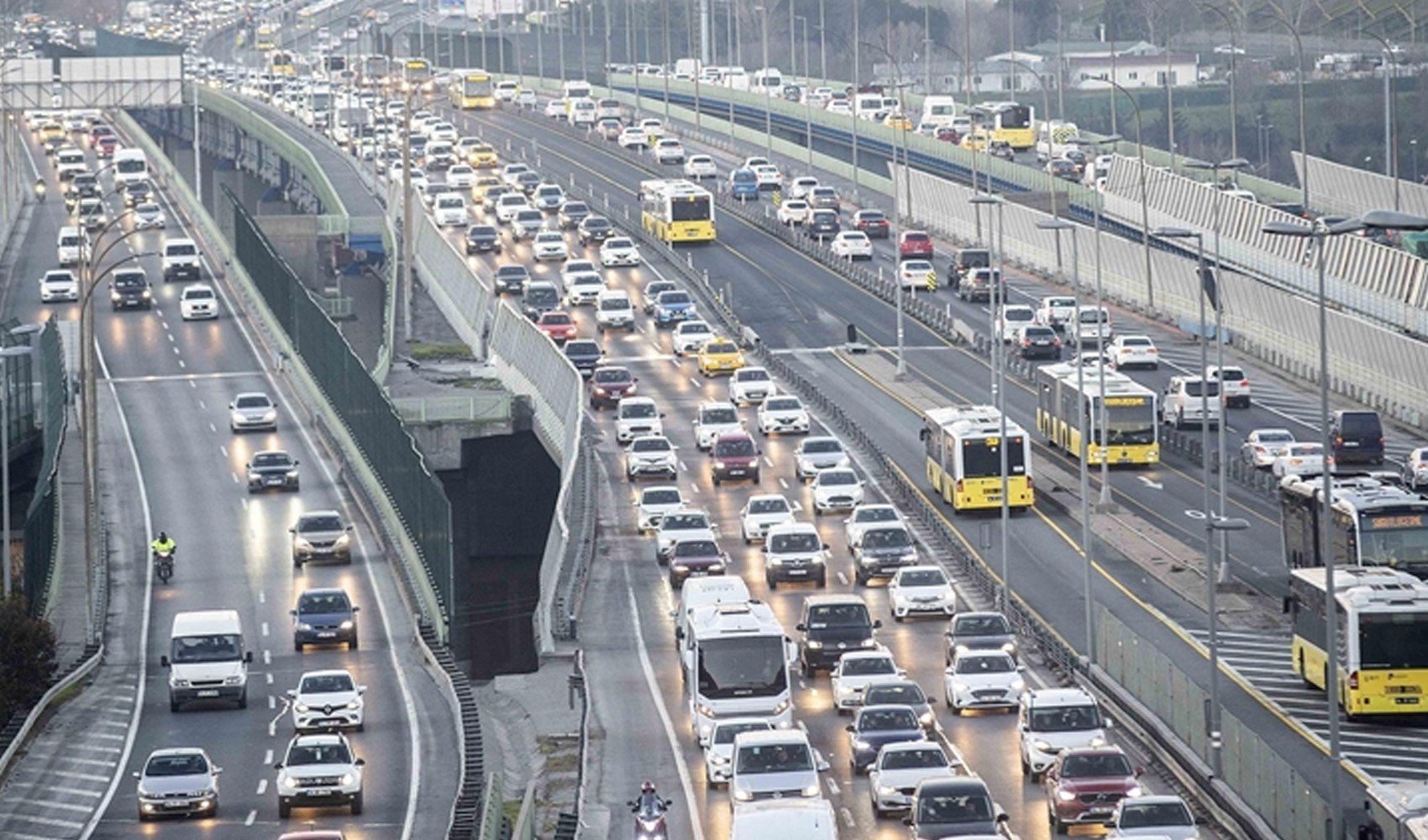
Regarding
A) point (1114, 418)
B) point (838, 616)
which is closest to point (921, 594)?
point (838, 616)

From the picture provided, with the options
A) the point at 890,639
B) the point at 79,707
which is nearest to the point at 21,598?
the point at 79,707

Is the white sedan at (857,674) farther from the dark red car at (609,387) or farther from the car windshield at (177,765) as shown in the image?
the dark red car at (609,387)

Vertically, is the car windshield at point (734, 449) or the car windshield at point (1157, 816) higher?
the car windshield at point (1157, 816)

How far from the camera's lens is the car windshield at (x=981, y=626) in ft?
178

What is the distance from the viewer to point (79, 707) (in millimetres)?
60344

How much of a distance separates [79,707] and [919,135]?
Answer: 107 meters

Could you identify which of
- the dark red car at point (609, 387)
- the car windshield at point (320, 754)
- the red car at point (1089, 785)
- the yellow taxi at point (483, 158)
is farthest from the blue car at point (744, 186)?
the red car at point (1089, 785)

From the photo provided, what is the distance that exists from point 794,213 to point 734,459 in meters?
56.9

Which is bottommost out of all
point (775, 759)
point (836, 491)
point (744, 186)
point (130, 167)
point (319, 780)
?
point (319, 780)

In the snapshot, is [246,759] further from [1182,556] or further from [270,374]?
[270,374]

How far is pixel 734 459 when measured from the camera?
7825 centimetres

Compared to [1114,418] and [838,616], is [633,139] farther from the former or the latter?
[838,616]

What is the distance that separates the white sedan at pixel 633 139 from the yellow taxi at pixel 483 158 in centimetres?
893

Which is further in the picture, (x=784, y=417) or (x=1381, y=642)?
(x=784, y=417)
